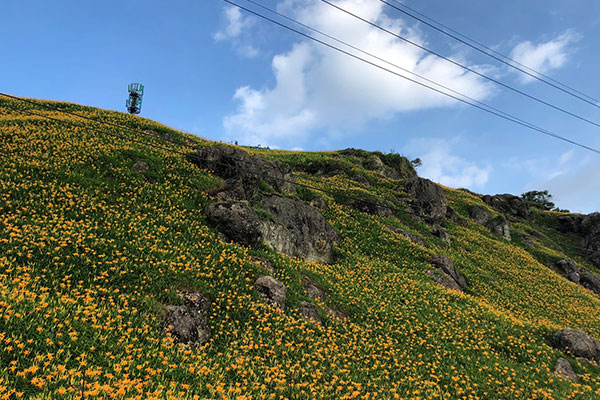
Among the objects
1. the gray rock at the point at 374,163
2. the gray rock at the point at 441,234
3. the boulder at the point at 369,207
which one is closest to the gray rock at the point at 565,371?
the boulder at the point at 369,207

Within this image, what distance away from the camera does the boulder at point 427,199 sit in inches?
1511

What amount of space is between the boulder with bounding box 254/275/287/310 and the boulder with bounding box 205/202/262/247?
3646 mm

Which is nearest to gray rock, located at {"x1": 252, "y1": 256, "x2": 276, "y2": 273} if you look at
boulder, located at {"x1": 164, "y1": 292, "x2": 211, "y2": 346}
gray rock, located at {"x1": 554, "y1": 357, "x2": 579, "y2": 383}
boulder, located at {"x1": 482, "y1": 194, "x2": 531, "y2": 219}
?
boulder, located at {"x1": 164, "y1": 292, "x2": 211, "y2": 346}

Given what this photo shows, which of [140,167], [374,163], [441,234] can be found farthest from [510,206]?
[140,167]

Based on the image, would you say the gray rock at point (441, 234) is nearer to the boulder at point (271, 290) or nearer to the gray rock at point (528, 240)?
the gray rock at point (528, 240)

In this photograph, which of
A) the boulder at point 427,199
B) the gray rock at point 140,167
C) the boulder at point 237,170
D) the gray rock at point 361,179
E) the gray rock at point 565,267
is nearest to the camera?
the gray rock at point 140,167

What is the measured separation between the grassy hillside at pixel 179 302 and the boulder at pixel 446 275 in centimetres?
123

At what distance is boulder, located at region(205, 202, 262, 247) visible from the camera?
1631cm

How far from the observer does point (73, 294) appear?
838 cm

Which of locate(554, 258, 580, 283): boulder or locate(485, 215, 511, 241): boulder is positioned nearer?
locate(554, 258, 580, 283): boulder

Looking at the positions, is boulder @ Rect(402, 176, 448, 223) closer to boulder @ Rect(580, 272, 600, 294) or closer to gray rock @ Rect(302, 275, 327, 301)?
boulder @ Rect(580, 272, 600, 294)

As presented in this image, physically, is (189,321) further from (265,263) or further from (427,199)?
(427,199)

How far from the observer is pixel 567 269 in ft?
130

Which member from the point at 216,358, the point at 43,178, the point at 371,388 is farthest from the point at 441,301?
the point at 43,178
